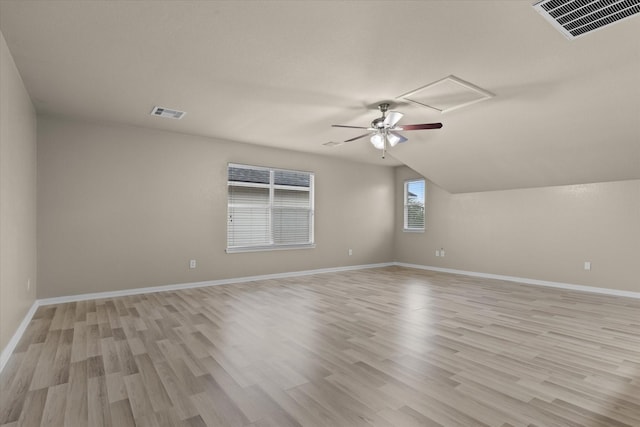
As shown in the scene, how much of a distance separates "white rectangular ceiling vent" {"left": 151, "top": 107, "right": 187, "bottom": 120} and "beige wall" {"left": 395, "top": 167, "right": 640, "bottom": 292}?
18.7 ft

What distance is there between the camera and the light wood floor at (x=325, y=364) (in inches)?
76.2

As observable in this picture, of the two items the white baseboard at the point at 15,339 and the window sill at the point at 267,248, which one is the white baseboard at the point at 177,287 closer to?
the white baseboard at the point at 15,339

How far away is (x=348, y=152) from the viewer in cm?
680

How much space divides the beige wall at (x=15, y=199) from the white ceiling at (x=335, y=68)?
0.28 metres

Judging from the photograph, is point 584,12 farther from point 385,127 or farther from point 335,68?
point 385,127

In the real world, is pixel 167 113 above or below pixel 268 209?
above

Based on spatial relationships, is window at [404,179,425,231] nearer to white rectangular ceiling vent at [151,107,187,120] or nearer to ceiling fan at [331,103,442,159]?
ceiling fan at [331,103,442,159]

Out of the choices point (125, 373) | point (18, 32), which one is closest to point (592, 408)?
point (125, 373)

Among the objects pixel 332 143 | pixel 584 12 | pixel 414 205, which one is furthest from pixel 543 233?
pixel 584 12

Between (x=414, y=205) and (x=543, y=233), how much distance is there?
290 cm

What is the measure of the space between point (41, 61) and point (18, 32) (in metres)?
0.52

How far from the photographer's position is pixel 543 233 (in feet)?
19.7

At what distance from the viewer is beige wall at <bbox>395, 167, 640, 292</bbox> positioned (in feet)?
17.1

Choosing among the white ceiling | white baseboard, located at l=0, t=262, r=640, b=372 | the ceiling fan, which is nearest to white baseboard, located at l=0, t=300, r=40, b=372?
white baseboard, located at l=0, t=262, r=640, b=372
